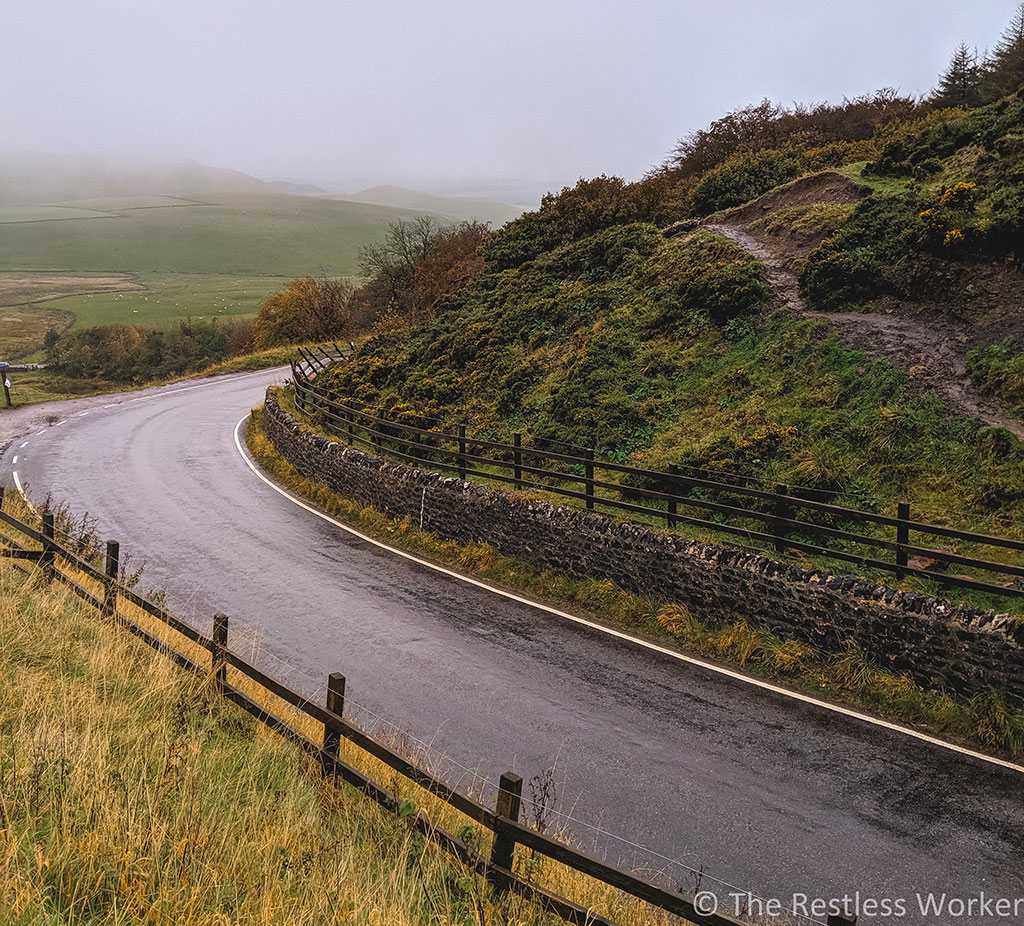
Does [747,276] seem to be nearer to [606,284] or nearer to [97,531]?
[606,284]

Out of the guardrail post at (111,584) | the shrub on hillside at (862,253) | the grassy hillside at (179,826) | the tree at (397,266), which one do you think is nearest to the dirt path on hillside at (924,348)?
the shrub on hillside at (862,253)

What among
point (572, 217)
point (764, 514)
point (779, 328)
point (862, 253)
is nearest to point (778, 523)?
point (764, 514)

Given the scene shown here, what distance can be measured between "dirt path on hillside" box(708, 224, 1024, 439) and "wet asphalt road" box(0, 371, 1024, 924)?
284 inches

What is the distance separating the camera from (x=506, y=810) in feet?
15.2

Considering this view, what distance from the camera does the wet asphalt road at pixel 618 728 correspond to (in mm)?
6758

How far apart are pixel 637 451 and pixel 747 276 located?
6449 mm

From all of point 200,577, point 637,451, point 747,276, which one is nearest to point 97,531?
point 200,577

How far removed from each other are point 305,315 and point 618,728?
5241 cm

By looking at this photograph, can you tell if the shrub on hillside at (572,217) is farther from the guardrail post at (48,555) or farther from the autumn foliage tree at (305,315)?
the autumn foliage tree at (305,315)

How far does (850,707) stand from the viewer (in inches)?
368

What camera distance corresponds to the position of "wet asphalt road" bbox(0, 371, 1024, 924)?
6.76 m

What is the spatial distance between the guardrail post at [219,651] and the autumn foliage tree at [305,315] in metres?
49.3

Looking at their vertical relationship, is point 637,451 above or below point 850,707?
above

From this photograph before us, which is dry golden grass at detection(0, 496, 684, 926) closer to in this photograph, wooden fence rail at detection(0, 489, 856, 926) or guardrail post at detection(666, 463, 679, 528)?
wooden fence rail at detection(0, 489, 856, 926)
